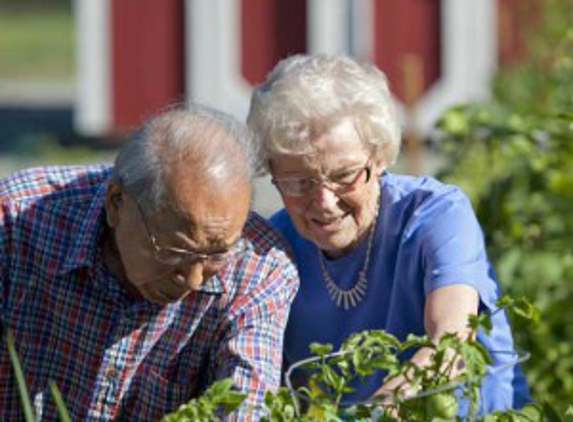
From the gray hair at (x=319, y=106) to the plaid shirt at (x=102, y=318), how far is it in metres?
0.17

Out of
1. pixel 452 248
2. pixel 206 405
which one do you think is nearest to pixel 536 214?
pixel 452 248

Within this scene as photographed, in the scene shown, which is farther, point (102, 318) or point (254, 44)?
point (254, 44)

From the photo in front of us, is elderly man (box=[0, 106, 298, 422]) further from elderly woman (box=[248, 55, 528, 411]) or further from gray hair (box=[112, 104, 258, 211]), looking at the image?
elderly woman (box=[248, 55, 528, 411])

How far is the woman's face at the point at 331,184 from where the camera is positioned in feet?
11.6

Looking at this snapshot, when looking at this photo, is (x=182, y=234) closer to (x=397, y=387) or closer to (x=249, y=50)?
(x=397, y=387)

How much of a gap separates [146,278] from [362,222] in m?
0.49

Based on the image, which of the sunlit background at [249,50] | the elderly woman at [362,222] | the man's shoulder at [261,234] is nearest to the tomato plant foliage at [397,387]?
the elderly woman at [362,222]

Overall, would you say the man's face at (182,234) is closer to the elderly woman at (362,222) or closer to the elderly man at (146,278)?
the elderly man at (146,278)

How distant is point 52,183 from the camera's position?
3.65 metres

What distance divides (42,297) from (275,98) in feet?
1.85

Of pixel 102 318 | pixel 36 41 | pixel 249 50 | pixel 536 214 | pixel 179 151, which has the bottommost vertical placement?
pixel 36 41

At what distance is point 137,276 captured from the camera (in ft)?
11.0

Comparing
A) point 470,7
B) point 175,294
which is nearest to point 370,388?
point 175,294

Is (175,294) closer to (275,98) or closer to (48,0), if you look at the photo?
(275,98)
